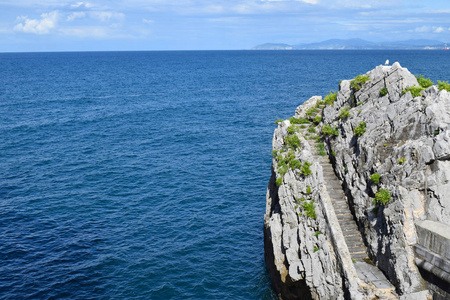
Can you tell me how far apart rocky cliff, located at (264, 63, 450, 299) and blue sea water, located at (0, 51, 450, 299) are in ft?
21.1

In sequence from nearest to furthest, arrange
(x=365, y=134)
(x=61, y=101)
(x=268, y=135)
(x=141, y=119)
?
(x=365, y=134) < (x=268, y=135) < (x=141, y=119) < (x=61, y=101)

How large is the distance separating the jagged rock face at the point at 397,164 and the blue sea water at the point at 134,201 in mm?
10918

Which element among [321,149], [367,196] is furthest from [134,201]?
[367,196]

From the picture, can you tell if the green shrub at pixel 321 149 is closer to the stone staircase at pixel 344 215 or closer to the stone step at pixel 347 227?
the stone staircase at pixel 344 215

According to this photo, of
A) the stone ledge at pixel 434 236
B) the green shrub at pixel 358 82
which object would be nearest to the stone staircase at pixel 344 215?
the stone ledge at pixel 434 236

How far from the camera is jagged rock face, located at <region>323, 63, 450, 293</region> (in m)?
20.8

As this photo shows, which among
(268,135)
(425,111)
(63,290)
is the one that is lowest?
(63,290)

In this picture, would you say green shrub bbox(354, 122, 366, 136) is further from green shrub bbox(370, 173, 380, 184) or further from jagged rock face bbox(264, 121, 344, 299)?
green shrub bbox(370, 173, 380, 184)

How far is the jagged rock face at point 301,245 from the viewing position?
22.7 metres

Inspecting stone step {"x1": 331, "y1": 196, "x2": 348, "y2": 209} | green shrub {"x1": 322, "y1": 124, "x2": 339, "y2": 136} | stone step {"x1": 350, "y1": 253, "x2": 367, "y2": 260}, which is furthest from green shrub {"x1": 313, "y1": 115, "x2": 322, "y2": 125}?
stone step {"x1": 350, "y1": 253, "x2": 367, "y2": 260}

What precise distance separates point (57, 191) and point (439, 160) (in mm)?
39401

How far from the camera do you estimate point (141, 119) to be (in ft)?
255

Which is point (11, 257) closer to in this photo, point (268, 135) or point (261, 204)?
point (261, 204)

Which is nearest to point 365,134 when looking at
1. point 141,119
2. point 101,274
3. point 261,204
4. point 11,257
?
point 261,204
